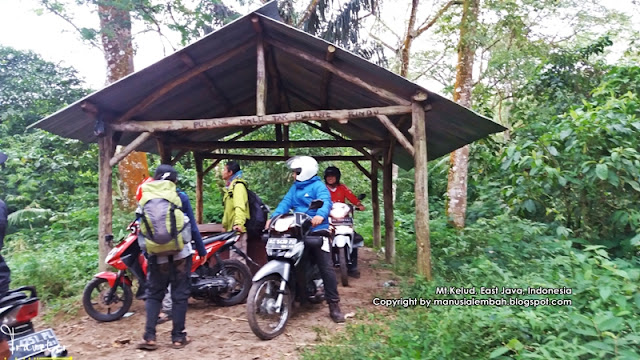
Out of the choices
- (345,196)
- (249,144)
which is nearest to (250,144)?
(249,144)

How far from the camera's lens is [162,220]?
373cm

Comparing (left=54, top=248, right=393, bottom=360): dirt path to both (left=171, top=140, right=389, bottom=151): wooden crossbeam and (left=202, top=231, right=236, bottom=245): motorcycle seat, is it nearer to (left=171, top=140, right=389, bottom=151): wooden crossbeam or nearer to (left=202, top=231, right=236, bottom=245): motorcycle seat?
(left=202, top=231, right=236, bottom=245): motorcycle seat

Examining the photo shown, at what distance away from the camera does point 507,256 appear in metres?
5.60

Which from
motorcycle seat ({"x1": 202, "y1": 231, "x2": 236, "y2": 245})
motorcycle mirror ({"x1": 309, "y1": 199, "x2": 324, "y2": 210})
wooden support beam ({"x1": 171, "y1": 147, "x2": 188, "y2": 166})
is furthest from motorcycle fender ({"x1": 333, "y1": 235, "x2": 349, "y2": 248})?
wooden support beam ({"x1": 171, "y1": 147, "x2": 188, "y2": 166})

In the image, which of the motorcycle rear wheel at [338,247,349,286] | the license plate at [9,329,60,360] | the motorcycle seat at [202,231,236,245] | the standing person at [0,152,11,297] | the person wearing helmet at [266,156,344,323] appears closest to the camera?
the license plate at [9,329,60,360]

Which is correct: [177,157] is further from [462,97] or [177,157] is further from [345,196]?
[462,97]

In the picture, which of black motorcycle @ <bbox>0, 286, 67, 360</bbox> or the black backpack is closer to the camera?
black motorcycle @ <bbox>0, 286, 67, 360</bbox>

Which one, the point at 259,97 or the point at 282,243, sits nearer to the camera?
the point at 282,243

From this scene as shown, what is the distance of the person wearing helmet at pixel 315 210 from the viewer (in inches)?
184

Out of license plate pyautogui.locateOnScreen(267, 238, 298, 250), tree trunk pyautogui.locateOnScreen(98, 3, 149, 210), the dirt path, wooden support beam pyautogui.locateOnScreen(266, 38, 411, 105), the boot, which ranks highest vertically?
tree trunk pyautogui.locateOnScreen(98, 3, 149, 210)

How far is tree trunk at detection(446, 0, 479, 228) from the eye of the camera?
358 inches

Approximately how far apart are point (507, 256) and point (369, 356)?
2925mm

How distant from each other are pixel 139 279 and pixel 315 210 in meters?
1.94

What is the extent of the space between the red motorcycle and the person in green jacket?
20 cm
